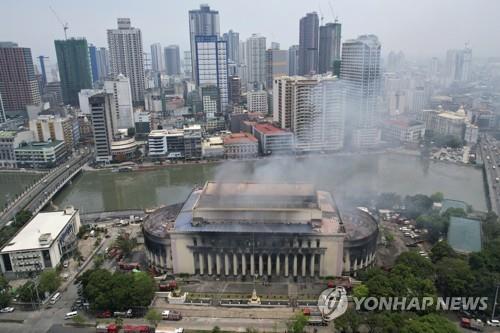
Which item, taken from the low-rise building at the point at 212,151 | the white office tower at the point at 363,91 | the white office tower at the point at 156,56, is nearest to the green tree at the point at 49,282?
the low-rise building at the point at 212,151

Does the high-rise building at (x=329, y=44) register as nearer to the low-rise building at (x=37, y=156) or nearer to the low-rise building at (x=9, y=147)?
the low-rise building at (x=37, y=156)

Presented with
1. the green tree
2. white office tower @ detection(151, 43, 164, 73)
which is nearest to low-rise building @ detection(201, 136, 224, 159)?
the green tree

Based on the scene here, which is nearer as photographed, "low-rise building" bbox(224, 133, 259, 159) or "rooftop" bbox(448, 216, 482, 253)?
"rooftop" bbox(448, 216, 482, 253)

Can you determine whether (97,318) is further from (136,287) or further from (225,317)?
(225,317)

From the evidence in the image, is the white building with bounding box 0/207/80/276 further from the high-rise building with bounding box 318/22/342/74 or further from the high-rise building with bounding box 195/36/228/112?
the high-rise building with bounding box 318/22/342/74

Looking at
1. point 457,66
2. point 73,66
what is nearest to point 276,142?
point 73,66

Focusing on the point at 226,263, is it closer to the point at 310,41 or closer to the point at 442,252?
the point at 442,252

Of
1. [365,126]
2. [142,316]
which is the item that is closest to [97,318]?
[142,316]
